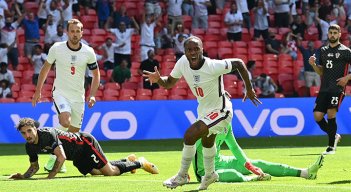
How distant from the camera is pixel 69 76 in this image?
14.7 metres

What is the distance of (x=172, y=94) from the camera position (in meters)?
26.5

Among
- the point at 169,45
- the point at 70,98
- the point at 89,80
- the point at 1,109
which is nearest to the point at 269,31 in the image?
Answer: the point at 169,45

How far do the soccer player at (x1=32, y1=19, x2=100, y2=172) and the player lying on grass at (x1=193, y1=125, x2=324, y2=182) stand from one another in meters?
2.88

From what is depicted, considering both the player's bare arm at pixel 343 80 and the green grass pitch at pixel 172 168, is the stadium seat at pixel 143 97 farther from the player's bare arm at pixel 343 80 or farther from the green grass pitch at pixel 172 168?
the player's bare arm at pixel 343 80

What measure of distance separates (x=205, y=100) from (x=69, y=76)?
3.86m

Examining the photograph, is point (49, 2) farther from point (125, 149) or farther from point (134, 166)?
point (134, 166)

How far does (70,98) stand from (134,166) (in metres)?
1.76

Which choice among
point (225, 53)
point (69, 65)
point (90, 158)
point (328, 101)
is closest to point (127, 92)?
point (225, 53)

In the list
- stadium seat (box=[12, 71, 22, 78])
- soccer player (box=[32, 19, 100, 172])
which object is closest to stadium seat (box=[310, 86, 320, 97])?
stadium seat (box=[12, 71, 22, 78])

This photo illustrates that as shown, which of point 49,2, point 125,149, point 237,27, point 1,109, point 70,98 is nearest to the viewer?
point 70,98

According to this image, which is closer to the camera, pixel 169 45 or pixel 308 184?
pixel 308 184

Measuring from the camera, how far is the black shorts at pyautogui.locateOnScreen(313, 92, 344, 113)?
18109 millimetres

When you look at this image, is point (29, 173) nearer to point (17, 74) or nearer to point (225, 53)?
point (17, 74)

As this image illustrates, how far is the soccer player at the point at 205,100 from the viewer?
11.0m
